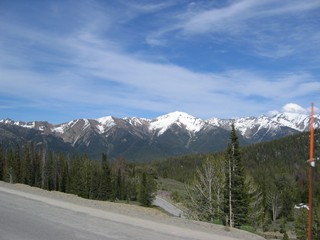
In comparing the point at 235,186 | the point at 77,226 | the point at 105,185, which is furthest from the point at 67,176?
the point at 77,226

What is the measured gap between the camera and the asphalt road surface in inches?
477

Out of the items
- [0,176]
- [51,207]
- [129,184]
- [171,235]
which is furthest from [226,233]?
[129,184]

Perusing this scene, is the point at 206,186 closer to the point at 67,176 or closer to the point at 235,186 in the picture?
the point at 235,186

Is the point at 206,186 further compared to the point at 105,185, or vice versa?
the point at 105,185

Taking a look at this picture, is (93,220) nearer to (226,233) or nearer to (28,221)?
(28,221)

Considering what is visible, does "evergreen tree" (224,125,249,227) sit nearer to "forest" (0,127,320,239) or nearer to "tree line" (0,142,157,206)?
"forest" (0,127,320,239)

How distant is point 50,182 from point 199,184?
70979mm

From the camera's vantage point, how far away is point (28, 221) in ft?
47.8

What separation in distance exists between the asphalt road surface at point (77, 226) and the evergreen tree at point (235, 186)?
1288 inches

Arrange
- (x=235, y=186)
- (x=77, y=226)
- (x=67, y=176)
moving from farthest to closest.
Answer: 1. (x=67, y=176)
2. (x=235, y=186)
3. (x=77, y=226)

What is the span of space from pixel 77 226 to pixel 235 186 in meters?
37.5

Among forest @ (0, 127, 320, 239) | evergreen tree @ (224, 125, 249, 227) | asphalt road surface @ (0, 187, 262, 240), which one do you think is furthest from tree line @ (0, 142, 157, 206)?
asphalt road surface @ (0, 187, 262, 240)

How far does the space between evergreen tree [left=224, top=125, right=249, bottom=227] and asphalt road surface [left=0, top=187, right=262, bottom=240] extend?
3271cm

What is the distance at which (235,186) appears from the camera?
159ft
